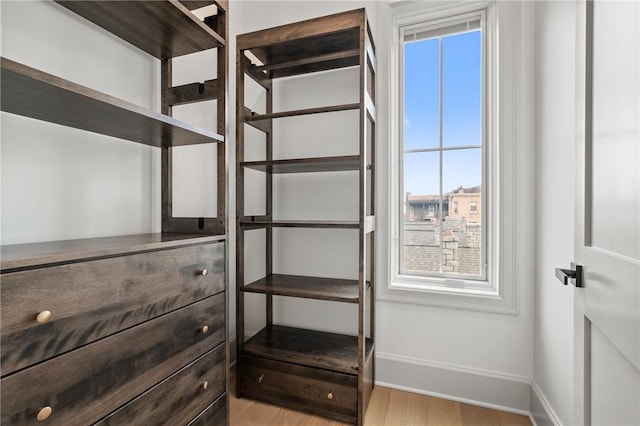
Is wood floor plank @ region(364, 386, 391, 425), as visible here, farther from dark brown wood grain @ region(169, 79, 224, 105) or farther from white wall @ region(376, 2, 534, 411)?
dark brown wood grain @ region(169, 79, 224, 105)

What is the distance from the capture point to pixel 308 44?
5.74 ft

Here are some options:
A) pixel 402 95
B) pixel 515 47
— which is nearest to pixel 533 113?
→ pixel 515 47

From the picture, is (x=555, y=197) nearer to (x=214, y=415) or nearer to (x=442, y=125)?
(x=442, y=125)

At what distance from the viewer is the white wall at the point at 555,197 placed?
50.3 inches

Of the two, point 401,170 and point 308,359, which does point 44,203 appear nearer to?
point 308,359

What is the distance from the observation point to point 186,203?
1779 mm

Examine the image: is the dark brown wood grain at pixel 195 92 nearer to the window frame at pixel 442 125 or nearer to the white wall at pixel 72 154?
the white wall at pixel 72 154

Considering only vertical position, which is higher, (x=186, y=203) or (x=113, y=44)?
(x=113, y=44)

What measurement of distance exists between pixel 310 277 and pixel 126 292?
130cm

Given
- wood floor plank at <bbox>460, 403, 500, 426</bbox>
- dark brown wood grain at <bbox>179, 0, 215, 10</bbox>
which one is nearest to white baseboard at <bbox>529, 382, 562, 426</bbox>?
wood floor plank at <bbox>460, 403, 500, 426</bbox>

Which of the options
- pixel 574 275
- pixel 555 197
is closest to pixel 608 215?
pixel 574 275

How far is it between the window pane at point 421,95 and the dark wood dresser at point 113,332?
1.42 meters

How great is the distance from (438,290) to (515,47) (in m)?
1.46

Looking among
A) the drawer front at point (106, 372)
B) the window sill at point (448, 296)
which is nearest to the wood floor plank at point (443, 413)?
the window sill at point (448, 296)
